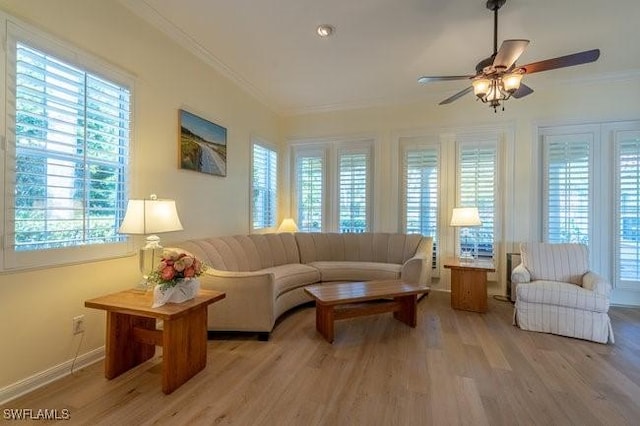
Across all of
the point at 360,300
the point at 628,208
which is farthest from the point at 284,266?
the point at 628,208

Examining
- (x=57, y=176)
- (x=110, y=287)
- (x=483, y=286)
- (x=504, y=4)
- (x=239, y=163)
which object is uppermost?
(x=504, y=4)

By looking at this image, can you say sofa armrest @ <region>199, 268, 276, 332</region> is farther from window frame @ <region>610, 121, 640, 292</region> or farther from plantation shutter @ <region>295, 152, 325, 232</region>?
window frame @ <region>610, 121, 640, 292</region>

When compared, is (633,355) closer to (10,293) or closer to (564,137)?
(564,137)

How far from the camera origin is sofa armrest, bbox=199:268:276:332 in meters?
2.85

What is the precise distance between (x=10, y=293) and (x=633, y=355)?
473 centimetres

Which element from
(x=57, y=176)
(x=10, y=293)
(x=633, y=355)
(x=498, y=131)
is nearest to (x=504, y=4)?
(x=498, y=131)

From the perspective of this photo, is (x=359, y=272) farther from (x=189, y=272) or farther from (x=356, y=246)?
(x=189, y=272)

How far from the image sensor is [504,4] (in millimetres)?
2611

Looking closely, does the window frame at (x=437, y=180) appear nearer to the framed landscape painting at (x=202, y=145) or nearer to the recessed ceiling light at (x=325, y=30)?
the recessed ceiling light at (x=325, y=30)

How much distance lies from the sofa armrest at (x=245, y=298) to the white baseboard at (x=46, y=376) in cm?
96

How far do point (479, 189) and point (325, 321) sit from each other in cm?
307

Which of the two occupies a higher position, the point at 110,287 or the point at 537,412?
the point at 110,287

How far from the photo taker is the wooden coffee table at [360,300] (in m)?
2.89

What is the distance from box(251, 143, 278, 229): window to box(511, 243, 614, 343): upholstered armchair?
3.50 m
